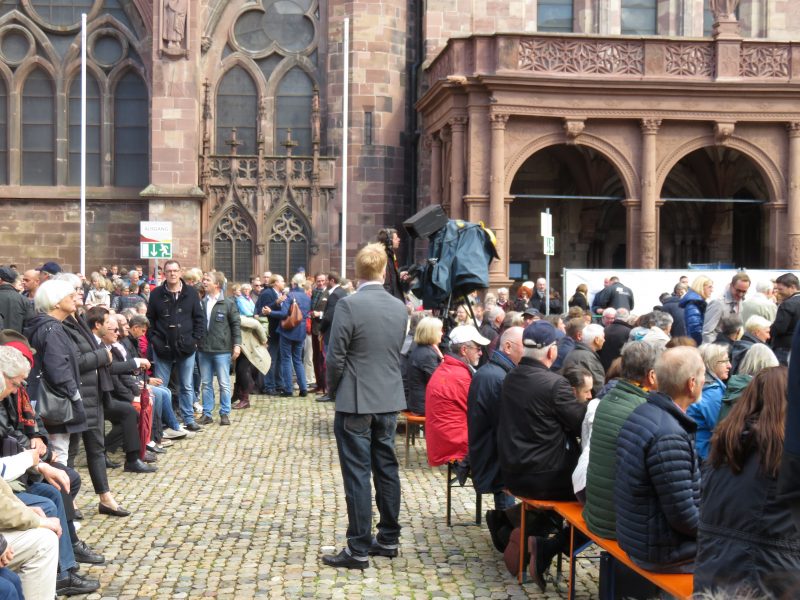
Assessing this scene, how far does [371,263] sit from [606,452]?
2338 mm

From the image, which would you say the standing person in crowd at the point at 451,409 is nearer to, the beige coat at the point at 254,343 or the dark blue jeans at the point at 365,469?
the dark blue jeans at the point at 365,469

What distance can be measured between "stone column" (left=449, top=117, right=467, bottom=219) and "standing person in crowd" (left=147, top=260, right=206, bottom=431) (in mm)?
10260

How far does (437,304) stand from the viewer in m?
11.8

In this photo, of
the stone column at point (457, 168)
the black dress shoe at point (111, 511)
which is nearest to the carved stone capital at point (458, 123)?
the stone column at point (457, 168)

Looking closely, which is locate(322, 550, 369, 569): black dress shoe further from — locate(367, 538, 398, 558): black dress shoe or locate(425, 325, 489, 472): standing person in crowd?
locate(425, 325, 489, 472): standing person in crowd

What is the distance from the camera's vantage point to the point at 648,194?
22578 millimetres

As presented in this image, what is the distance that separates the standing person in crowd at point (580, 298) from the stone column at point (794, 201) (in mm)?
6387

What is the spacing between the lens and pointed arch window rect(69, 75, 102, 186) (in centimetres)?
2827

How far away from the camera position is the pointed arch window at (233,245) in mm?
26641

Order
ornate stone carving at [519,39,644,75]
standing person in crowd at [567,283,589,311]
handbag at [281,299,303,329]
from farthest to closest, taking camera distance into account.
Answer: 1. ornate stone carving at [519,39,644,75]
2. standing person in crowd at [567,283,589,311]
3. handbag at [281,299,303,329]

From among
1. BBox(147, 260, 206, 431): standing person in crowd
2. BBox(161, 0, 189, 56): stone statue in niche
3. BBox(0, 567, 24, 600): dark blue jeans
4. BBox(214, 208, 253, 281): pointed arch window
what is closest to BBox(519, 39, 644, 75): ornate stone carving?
BBox(214, 208, 253, 281): pointed arch window

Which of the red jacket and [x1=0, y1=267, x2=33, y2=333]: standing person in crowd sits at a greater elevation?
[x1=0, y1=267, x2=33, y2=333]: standing person in crowd

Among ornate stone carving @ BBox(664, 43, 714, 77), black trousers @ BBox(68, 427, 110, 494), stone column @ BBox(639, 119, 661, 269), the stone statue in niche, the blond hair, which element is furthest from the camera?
the stone statue in niche

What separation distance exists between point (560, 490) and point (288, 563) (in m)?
1.98
